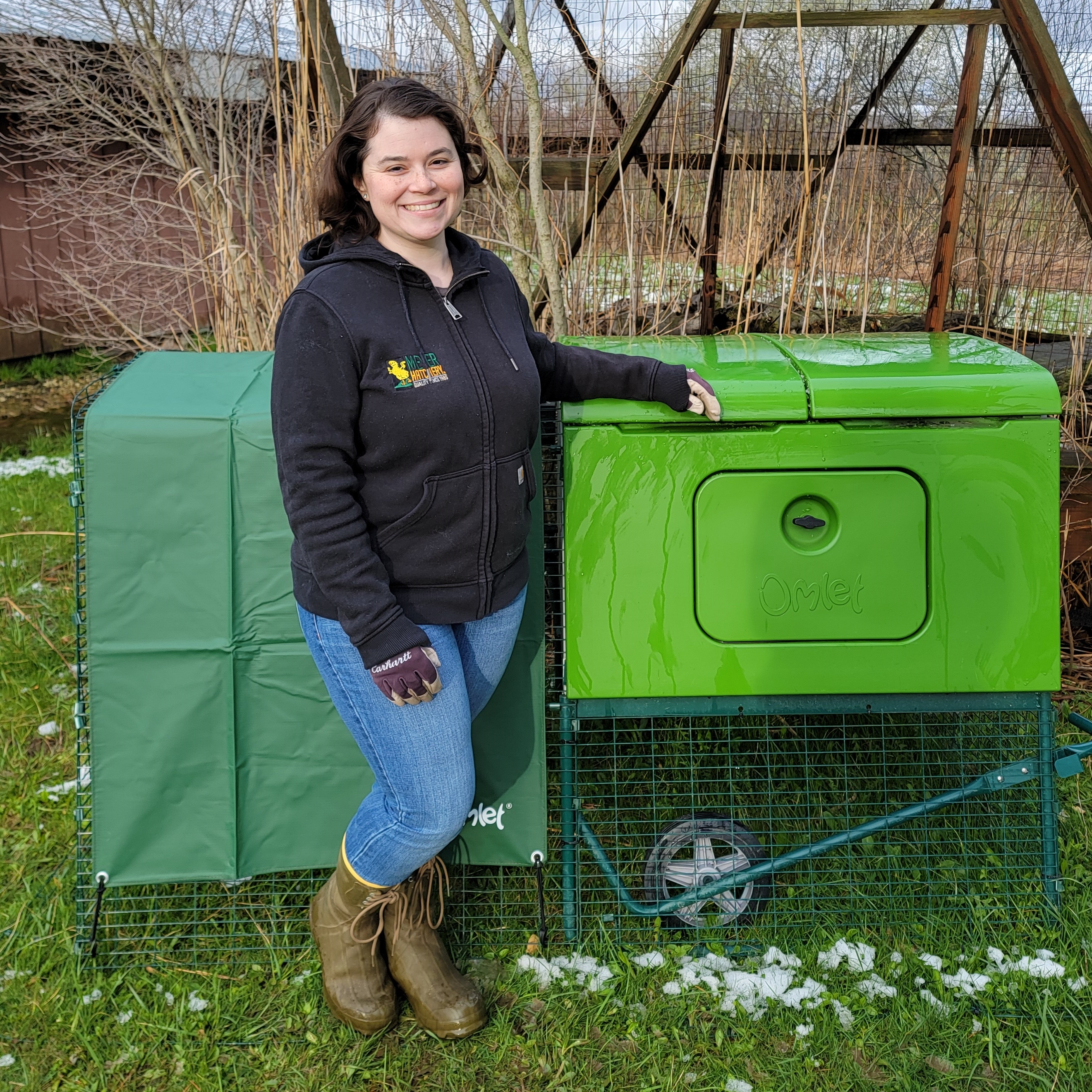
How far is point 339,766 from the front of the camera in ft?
7.92

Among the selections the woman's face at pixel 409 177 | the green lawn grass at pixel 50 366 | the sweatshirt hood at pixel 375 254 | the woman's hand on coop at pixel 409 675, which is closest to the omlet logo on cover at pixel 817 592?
the woman's hand on coop at pixel 409 675

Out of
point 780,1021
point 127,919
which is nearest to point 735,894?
point 780,1021

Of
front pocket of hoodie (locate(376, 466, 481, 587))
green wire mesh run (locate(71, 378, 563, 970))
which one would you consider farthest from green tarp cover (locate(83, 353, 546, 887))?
front pocket of hoodie (locate(376, 466, 481, 587))

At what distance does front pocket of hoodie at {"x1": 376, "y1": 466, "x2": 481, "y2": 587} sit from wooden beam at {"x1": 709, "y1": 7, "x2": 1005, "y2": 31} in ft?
7.91

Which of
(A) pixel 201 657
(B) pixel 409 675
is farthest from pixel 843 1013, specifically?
(A) pixel 201 657

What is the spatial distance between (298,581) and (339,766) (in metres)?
0.62

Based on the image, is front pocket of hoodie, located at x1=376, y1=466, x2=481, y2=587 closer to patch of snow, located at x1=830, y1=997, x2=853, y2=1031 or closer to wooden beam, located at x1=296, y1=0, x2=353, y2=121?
patch of snow, located at x1=830, y1=997, x2=853, y2=1031

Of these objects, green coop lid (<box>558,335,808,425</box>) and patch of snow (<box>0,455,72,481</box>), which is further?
patch of snow (<box>0,455,72,481</box>)

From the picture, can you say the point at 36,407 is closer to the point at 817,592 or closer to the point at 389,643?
the point at 389,643

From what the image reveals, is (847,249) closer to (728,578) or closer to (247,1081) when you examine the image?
(728,578)

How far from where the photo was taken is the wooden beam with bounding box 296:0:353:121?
10.9ft

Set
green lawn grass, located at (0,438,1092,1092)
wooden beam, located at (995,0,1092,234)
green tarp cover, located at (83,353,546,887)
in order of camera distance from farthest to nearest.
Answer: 1. wooden beam, located at (995,0,1092,234)
2. green tarp cover, located at (83,353,546,887)
3. green lawn grass, located at (0,438,1092,1092)

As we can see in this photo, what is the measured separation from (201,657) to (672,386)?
1.23m

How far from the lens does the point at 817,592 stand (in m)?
2.24
